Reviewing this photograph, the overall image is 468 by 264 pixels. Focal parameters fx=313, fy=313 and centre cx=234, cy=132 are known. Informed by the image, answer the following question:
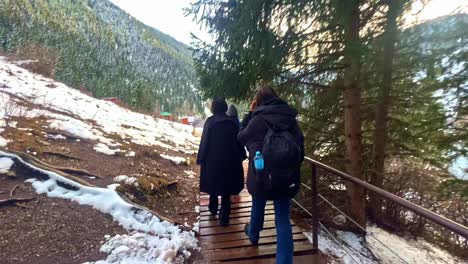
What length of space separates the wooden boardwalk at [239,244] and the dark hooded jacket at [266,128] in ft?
3.10

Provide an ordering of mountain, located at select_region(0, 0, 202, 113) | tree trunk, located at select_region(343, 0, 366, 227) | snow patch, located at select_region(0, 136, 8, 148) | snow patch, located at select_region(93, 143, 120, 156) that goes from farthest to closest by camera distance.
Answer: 1. mountain, located at select_region(0, 0, 202, 113)
2. snow patch, located at select_region(93, 143, 120, 156)
3. snow patch, located at select_region(0, 136, 8, 148)
4. tree trunk, located at select_region(343, 0, 366, 227)

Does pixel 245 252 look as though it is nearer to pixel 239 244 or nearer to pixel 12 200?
pixel 239 244

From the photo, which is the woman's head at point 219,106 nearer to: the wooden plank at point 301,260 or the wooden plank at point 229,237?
the wooden plank at point 229,237

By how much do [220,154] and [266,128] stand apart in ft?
4.37

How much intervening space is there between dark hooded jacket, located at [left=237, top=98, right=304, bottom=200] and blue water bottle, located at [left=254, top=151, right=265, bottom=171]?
80 millimetres

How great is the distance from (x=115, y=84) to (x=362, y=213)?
4038 cm

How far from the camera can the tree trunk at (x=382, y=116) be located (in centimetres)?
457

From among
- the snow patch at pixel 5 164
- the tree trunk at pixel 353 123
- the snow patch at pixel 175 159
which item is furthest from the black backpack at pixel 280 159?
the snow patch at pixel 175 159

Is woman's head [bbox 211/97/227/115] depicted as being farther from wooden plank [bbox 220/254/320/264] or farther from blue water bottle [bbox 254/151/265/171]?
wooden plank [bbox 220/254/320/264]

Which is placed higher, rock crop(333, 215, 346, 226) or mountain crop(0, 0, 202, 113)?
mountain crop(0, 0, 202, 113)

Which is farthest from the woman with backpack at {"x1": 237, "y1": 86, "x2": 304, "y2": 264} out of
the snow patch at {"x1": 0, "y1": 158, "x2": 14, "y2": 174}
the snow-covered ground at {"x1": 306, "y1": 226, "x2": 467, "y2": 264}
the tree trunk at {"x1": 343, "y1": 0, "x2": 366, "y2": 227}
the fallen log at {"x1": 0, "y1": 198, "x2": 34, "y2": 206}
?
the snow patch at {"x1": 0, "y1": 158, "x2": 14, "y2": 174}

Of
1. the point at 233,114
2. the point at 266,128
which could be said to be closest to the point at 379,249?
the point at 233,114

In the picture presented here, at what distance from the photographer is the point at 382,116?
5449 millimetres

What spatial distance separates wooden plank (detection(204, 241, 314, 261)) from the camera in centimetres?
371
